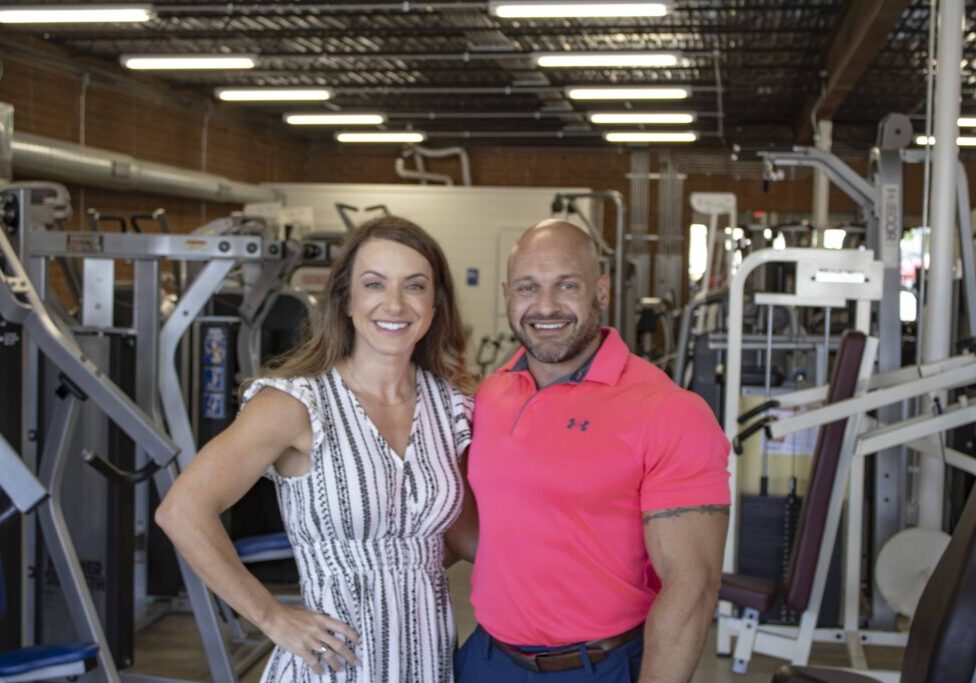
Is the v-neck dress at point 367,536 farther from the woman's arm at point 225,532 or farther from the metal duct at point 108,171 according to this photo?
the metal duct at point 108,171

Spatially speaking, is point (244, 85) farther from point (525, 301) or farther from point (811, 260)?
point (525, 301)

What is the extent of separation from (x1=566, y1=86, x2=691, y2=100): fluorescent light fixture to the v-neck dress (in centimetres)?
923

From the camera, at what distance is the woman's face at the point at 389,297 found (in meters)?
2.11

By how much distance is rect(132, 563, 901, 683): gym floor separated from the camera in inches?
193

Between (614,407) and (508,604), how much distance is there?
0.40 m

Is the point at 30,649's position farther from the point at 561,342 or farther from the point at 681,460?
the point at 681,460

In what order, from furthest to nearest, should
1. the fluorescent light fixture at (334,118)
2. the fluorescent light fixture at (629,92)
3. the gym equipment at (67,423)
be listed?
the fluorescent light fixture at (334,118)
the fluorescent light fixture at (629,92)
the gym equipment at (67,423)

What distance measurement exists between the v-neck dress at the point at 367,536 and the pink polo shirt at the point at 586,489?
103 mm

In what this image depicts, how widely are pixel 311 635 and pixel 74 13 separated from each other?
7.43m

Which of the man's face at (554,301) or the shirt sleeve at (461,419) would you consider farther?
the shirt sleeve at (461,419)

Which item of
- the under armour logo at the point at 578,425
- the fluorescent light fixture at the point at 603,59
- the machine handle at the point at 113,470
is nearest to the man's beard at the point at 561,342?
the under armour logo at the point at 578,425

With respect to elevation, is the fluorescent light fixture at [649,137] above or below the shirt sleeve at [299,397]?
above

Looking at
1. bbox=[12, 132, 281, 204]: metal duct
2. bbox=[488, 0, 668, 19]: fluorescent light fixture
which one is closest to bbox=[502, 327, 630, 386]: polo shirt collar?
bbox=[488, 0, 668, 19]: fluorescent light fixture

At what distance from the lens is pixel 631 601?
6.69 ft
